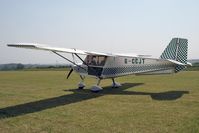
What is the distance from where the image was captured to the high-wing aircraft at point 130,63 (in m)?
14.2

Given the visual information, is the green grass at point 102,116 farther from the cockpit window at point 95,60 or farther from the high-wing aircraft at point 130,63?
the cockpit window at point 95,60

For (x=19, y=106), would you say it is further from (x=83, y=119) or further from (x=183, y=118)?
(x=183, y=118)

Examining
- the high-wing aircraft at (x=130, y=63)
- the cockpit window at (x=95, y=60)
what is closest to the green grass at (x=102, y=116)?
the high-wing aircraft at (x=130, y=63)

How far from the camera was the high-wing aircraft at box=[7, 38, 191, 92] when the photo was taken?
559 inches

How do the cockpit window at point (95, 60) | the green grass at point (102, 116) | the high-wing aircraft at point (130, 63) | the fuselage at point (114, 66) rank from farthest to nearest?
the cockpit window at point (95, 60), the fuselage at point (114, 66), the high-wing aircraft at point (130, 63), the green grass at point (102, 116)

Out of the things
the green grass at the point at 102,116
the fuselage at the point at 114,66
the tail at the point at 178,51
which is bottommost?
the green grass at the point at 102,116

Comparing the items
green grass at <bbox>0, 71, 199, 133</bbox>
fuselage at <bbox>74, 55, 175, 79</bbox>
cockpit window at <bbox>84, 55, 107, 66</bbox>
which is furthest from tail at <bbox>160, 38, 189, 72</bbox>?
green grass at <bbox>0, 71, 199, 133</bbox>

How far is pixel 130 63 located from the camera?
1527 centimetres

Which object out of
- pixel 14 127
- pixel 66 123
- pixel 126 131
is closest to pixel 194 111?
pixel 126 131

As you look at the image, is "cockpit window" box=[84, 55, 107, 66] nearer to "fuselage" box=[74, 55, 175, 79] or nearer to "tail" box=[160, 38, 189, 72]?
"fuselage" box=[74, 55, 175, 79]

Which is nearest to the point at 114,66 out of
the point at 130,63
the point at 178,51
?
the point at 130,63

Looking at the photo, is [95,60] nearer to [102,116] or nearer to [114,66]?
[114,66]

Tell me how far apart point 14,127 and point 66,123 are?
4.44 ft

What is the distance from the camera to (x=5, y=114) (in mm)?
8906
